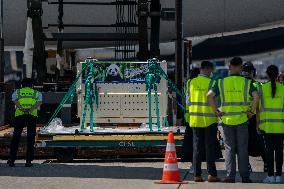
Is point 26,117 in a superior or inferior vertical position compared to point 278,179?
superior

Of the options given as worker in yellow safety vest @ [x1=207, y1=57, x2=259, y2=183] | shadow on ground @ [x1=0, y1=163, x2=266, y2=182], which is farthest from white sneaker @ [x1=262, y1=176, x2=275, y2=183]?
worker in yellow safety vest @ [x1=207, y1=57, x2=259, y2=183]

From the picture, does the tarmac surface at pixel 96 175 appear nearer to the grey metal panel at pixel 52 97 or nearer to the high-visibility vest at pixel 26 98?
the high-visibility vest at pixel 26 98

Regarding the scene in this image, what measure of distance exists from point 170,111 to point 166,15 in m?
5.45

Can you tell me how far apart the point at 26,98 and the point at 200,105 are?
4051 millimetres

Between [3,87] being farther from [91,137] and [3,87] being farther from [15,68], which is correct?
[15,68]

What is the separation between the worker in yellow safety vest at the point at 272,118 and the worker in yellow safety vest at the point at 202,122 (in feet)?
2.46

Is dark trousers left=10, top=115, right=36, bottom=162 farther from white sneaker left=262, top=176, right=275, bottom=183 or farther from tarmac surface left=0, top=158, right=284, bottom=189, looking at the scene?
white sneaker left=262, top=176, right=275, bottom=183

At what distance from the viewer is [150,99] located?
19.1 m

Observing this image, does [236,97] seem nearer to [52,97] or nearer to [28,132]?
[28,132]

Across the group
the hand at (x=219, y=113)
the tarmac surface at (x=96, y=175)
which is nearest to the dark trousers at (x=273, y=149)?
the tarmac surface at (x=96, y=175)

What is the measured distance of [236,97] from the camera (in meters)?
14.2

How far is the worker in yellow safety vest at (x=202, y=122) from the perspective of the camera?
14.4 m

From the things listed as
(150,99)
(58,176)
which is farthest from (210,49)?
(58,176)

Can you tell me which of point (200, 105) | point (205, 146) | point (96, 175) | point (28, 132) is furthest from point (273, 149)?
point (28, 132)
